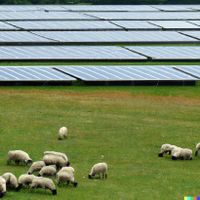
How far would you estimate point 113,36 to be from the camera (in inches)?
3118

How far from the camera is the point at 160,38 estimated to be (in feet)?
260

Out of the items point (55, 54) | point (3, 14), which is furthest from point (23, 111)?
point (3, 14)

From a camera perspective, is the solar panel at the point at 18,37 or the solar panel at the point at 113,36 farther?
the solar panel at the point at 113,36

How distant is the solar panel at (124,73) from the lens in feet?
176

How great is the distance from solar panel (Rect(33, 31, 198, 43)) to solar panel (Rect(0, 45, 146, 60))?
287 inches

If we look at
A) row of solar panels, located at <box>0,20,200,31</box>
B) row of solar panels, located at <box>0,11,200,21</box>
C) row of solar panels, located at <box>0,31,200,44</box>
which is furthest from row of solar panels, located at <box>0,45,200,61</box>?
row of solar panels, located at <box>0,11,200,21</box>

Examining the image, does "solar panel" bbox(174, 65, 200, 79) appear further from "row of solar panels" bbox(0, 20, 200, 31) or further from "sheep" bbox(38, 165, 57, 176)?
"sheep" bbox(38, 165, 57, 176)

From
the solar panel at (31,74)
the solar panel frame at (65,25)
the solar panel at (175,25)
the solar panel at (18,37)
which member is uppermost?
the solar panel at (175,25)

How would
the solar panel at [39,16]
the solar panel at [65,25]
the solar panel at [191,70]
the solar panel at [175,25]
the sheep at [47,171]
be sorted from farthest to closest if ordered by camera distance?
the solar panel at [39,16], the solar panel at [175,25], the solar panel at [65,25], the solar panel at [191,70], the sheep at [47,171]

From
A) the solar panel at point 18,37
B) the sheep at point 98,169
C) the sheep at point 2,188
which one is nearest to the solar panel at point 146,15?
the solar panel at point 18,37

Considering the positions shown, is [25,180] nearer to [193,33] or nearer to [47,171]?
[47,171]

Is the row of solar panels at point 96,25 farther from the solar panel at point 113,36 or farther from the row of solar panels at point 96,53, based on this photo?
the row of solar panels at point 96,53

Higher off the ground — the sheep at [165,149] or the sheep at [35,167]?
the sheep at [165,149]

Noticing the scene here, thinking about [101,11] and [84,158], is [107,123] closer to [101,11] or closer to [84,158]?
[84,158]
